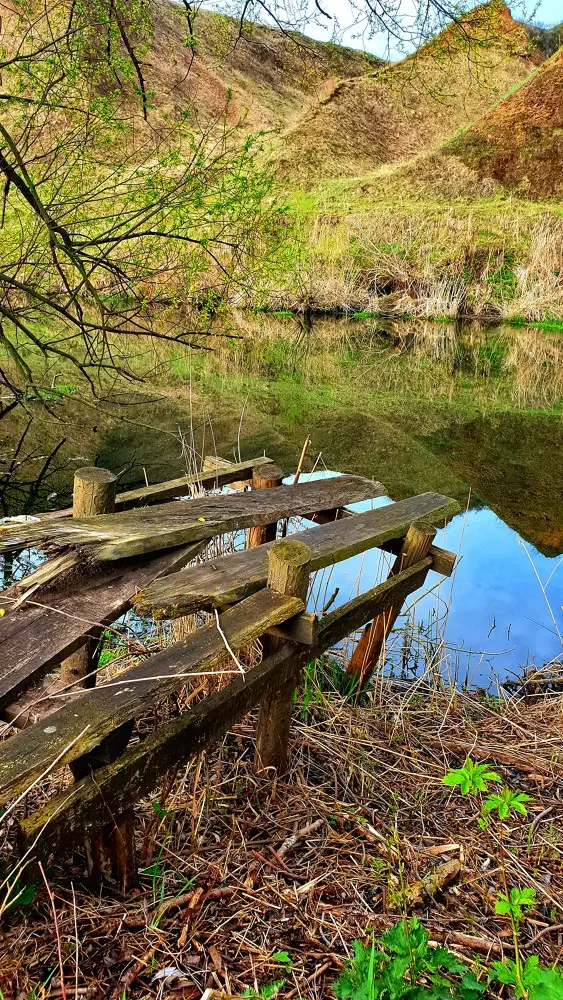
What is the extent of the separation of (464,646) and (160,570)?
2948mm

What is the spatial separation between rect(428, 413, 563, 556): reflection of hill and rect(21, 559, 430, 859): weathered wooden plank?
471cm

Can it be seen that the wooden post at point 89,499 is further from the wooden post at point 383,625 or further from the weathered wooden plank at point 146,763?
the wooden post at point 383,625

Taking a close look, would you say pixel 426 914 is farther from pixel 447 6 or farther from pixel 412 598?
pixel 447 6

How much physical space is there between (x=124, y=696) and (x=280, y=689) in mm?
829

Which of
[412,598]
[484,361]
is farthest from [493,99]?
[412,598]

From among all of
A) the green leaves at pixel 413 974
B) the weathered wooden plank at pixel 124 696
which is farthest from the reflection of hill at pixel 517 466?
the green leaves at pixel 413 974

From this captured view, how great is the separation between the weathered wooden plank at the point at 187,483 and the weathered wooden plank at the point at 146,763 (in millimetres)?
1553

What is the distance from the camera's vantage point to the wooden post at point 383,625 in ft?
12.0

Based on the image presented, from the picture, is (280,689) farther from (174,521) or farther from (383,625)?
(383,625)

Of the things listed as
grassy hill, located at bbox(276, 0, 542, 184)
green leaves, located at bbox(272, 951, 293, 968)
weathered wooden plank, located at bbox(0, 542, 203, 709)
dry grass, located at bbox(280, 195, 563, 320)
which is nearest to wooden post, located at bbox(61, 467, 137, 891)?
weathered wooden plank, located at bbox(0, 542, 203, 709)

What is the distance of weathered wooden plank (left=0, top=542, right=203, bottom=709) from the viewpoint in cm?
213

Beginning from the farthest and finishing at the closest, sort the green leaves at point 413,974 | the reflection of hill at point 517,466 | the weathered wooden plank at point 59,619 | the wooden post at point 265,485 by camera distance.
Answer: the reflection of hill at point 517,466 → the wooden post at point 265,485 → the weathered wooden plank at point 59,619 → the green leaves at point 413,974

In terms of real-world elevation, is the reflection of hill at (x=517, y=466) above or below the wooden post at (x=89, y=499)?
below

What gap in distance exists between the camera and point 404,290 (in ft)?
65.3
